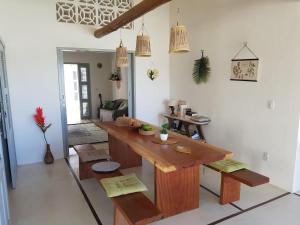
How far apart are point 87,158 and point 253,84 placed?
99.6 inches

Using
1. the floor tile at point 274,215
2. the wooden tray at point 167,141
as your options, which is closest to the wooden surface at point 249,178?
the floor tile at point 274,215

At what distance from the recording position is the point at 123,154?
3.84 m

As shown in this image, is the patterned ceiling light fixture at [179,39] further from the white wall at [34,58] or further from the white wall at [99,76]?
the white wall at [99,76]

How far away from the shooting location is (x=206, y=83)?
14.1ft

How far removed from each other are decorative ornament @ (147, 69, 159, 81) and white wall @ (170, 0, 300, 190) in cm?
83

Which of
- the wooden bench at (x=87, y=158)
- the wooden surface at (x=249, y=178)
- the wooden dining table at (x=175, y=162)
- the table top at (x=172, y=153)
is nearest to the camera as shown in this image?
the table top at (x=172, y=153)

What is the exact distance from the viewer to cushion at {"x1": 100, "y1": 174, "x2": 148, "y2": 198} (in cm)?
213

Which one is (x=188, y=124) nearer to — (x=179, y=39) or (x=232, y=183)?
(x=232, y=183)

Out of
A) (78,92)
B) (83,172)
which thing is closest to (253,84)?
(83,172)

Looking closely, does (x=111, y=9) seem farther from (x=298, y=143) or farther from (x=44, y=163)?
(x=298, y=143)

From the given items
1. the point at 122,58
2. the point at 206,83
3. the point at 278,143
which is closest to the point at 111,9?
the point at 122,58

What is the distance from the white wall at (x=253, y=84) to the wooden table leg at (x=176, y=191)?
126cm

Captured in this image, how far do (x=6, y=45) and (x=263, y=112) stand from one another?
159 inches

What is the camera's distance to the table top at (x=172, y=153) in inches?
80.9
